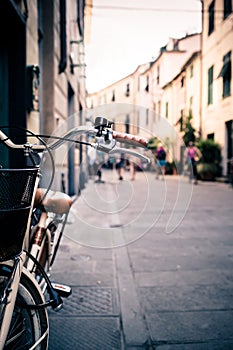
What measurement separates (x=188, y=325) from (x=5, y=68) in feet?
9.73

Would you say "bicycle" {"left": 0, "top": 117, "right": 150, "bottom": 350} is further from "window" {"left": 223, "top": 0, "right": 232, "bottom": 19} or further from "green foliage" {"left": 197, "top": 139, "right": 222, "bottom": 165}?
"green foliage" {"left": 197, "top": 139, "right": 222, "bottom": 165}

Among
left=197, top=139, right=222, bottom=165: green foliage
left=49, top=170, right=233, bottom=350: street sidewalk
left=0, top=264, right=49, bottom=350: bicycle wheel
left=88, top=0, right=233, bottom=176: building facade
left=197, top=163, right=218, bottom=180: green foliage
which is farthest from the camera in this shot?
left=197, top=139, right=222, bottom=165: green foliage

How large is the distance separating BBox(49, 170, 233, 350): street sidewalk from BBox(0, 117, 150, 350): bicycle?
0.68 meters

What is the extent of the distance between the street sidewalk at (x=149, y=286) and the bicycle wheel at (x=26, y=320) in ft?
2.34

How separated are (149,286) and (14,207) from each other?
2.26m

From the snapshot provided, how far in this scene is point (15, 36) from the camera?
12.8 feet

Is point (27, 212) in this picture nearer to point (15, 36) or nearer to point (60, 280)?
point (60, 280)

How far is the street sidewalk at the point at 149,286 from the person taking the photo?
2.47 meters

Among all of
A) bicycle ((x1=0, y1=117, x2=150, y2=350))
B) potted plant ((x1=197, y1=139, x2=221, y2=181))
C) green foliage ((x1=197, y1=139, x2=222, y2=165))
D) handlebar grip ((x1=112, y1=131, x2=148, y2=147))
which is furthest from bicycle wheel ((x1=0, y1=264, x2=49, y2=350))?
green foliage ((x1=197, y1=139, x2=222, y2=165))

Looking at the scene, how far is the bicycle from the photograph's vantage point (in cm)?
141

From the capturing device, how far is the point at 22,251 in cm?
160

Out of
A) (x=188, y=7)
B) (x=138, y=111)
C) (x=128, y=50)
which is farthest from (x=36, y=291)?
(x=188, y=7)

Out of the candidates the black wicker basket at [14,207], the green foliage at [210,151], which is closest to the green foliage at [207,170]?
the green foliage at [210,151]

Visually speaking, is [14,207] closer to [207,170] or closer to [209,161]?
[207,170]
